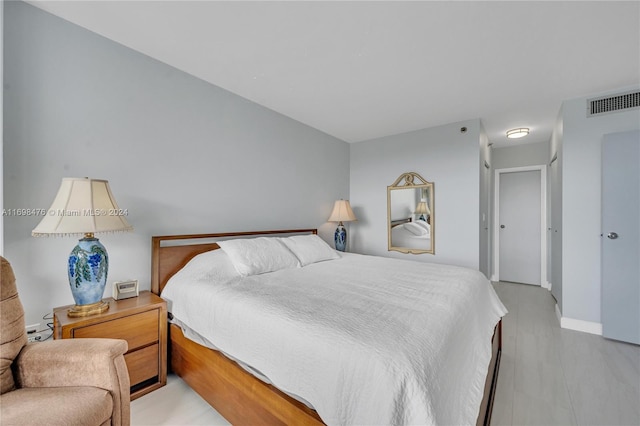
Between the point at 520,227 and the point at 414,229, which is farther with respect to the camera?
the point at 520,227

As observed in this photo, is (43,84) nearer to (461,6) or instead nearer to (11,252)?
(11,252)

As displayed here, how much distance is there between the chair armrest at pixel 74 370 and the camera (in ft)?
3.67

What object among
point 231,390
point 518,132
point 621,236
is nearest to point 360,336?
point 231,390

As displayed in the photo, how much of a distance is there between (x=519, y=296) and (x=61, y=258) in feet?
17.4

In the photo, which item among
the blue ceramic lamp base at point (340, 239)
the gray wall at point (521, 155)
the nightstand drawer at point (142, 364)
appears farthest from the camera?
the gray wall at point (521, 155)

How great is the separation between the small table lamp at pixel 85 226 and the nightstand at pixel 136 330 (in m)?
0.08

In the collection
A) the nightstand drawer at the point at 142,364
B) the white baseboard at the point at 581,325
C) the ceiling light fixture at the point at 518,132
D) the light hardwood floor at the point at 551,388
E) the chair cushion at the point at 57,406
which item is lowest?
the light hardwood floor at the point at 551,388

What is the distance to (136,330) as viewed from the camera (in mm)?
1704

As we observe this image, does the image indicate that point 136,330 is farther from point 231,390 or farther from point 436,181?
point 436,181

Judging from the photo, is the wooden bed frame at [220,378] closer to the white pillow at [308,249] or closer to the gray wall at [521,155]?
the white pillow at [308,249]

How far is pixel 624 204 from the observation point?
2568 millimetres

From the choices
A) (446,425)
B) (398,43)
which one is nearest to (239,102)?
(398,43)

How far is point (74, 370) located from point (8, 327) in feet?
1.15

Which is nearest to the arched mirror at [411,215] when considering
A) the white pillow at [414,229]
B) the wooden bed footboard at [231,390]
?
the white pillow at [414,229]
